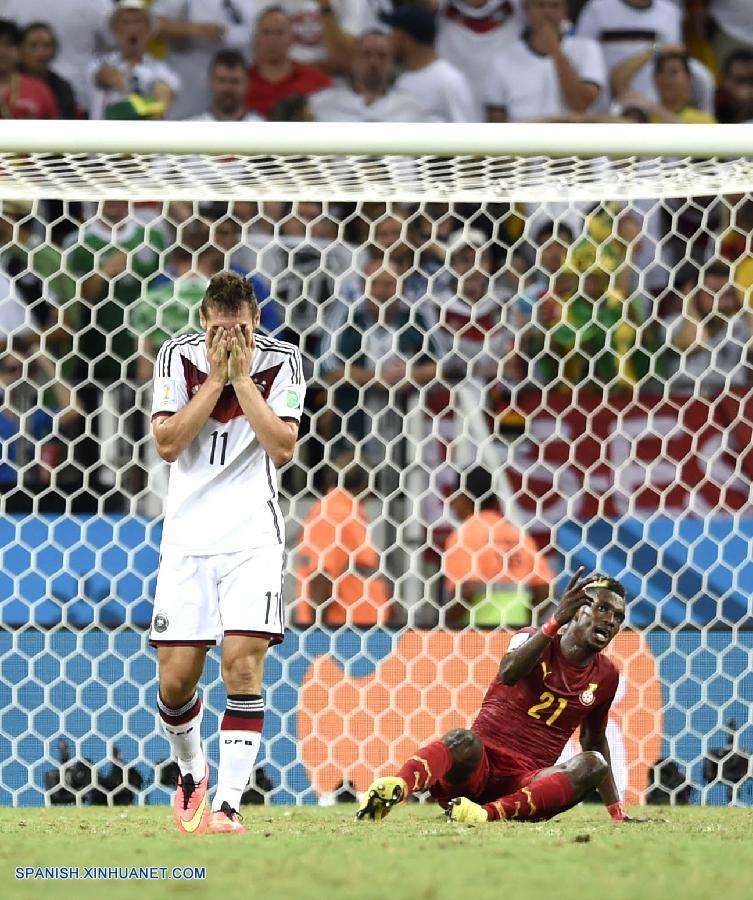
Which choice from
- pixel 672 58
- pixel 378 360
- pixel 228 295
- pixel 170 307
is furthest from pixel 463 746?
pixel 672 58

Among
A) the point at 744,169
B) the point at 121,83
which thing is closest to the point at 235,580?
the point at 744,169

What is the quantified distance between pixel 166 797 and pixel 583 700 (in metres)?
1.62

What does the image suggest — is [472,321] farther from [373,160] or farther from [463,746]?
[463,746]

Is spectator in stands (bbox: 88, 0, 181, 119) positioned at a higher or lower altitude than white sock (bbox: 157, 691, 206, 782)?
higher

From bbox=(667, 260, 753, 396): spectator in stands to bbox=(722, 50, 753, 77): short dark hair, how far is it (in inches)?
120

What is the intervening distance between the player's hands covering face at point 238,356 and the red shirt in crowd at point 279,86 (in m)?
4.49

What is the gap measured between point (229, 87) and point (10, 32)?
4.32 ft

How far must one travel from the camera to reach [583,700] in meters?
4.54

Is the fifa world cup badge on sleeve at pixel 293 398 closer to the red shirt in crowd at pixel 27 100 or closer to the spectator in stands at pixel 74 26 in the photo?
the red shirt in crowd at pixel 27 100

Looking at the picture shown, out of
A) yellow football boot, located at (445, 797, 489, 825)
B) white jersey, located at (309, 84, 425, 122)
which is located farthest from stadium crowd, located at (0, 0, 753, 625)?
white jersey, located at (309, 84, 425, 122)

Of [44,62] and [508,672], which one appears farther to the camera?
[44,62]

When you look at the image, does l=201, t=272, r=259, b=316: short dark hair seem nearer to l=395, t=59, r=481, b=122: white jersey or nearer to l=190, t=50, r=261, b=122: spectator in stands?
l=190, t=50, r=261, b=122: spectator in stands

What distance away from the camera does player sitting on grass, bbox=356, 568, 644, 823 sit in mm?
4219

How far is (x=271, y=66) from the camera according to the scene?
828 centimetres
